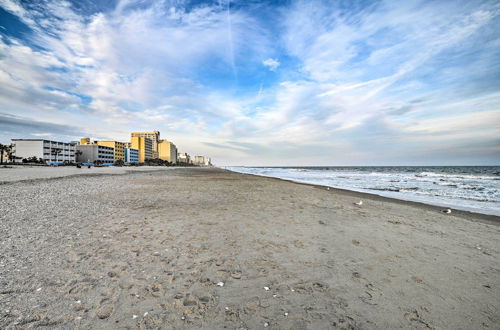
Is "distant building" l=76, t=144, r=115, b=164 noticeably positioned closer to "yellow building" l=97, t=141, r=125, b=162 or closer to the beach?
"yellow building" l=97, t=141, r=125, b=162

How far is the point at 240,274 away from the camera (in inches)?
151

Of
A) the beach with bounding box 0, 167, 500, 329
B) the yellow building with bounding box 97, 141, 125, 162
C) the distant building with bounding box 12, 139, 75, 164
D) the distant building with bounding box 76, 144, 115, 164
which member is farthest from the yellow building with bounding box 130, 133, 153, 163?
the beach with bounding box 0, 167, 500, 329

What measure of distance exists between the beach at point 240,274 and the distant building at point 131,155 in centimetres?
16094

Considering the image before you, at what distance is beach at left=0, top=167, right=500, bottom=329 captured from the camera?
2.74m

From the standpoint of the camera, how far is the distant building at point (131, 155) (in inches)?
5807

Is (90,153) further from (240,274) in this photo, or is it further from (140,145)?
(240,274)

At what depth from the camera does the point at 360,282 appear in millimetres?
3666

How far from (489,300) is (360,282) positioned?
6.11 ft

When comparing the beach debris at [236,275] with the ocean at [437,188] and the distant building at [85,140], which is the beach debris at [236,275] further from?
the distant building at [85,140]

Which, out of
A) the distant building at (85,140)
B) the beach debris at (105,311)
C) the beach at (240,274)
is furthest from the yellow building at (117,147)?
the beach debris at (105,311)

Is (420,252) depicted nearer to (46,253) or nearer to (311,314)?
(311,314)

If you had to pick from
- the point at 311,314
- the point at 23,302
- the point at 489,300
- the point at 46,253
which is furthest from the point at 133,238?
the point at 489,300

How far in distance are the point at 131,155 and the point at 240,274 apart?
558 feet

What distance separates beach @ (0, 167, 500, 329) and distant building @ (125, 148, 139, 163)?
16094 cm
